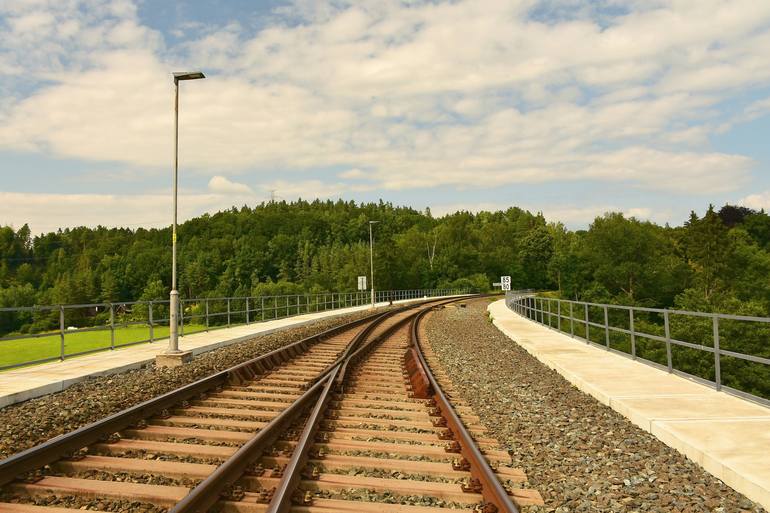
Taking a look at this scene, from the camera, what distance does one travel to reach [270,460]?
5.34m

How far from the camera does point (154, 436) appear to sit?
6.22 metres

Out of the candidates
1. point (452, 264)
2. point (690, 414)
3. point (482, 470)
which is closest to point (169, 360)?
point (482, 470)

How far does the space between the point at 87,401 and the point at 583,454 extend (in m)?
6.53

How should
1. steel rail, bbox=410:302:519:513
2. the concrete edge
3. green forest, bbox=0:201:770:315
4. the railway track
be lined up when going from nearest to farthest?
steel rail, bbox=410:302:519:513, the railway track, the concrete edge, green forest, bbox=0:201:770:315

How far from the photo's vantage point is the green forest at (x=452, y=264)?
63062 millimetres

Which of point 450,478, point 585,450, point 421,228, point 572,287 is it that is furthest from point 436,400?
point 421,228

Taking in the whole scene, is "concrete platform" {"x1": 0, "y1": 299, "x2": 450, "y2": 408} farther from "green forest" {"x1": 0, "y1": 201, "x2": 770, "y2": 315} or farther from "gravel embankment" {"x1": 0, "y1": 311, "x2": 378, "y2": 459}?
"green forest" {"x1": 0, "y1": 201, "x2": 770, "y2": 315}

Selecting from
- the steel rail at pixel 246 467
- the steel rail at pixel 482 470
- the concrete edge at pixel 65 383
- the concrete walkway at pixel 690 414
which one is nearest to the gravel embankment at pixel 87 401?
the concrete edge at pixel 65 383

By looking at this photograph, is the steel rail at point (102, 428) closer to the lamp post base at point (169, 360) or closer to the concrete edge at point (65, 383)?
the lamp post base at point (169, 360)

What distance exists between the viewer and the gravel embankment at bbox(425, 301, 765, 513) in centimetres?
478

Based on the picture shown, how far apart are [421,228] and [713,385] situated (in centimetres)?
18315

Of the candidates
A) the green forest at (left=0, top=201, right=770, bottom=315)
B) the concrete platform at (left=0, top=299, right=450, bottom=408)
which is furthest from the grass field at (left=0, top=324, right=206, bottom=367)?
the green forest at (left=0, top=201, right=770, bottom=315)

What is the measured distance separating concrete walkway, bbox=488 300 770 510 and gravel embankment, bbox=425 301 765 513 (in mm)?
128

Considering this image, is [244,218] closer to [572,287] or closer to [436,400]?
[572,287]
